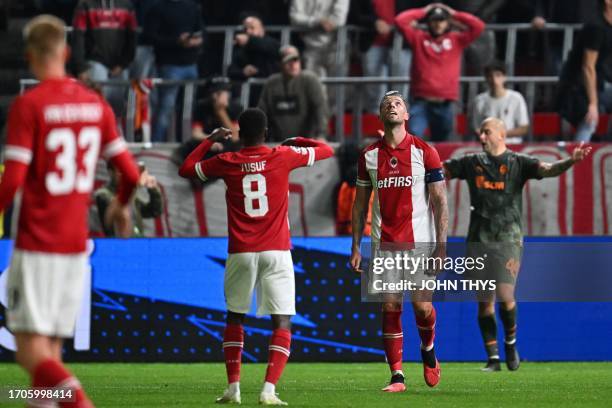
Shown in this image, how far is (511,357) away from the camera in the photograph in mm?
13664

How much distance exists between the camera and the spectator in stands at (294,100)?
1783 centimetres

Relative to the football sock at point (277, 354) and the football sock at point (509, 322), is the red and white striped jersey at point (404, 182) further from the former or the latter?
the football sock at point (509, 322)

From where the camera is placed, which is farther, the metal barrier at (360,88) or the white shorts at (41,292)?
the metal barrier at (360,88)

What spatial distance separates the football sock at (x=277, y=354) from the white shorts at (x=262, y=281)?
170 mm

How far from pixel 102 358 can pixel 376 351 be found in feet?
10.0

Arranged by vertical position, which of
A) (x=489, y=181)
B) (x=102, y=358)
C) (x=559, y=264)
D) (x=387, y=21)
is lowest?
(x=102, y=358)

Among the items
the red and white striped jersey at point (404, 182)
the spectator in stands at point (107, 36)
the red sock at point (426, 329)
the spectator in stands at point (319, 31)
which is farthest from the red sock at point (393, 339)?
the spectator in stands at point (107, 36)

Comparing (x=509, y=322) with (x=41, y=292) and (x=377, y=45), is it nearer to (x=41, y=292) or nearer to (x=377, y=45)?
(x=377, y=45)

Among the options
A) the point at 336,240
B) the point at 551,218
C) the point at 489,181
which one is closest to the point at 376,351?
the point at 336,240

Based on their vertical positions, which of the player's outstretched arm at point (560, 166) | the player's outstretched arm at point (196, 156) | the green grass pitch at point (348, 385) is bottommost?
the green grass pitch at point (348, 385)

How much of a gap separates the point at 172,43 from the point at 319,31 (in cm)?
208

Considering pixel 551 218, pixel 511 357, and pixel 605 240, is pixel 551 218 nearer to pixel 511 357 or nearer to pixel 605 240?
pixel 605 240

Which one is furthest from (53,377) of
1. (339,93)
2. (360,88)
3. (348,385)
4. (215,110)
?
(360,88)

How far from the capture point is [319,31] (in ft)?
64.3
